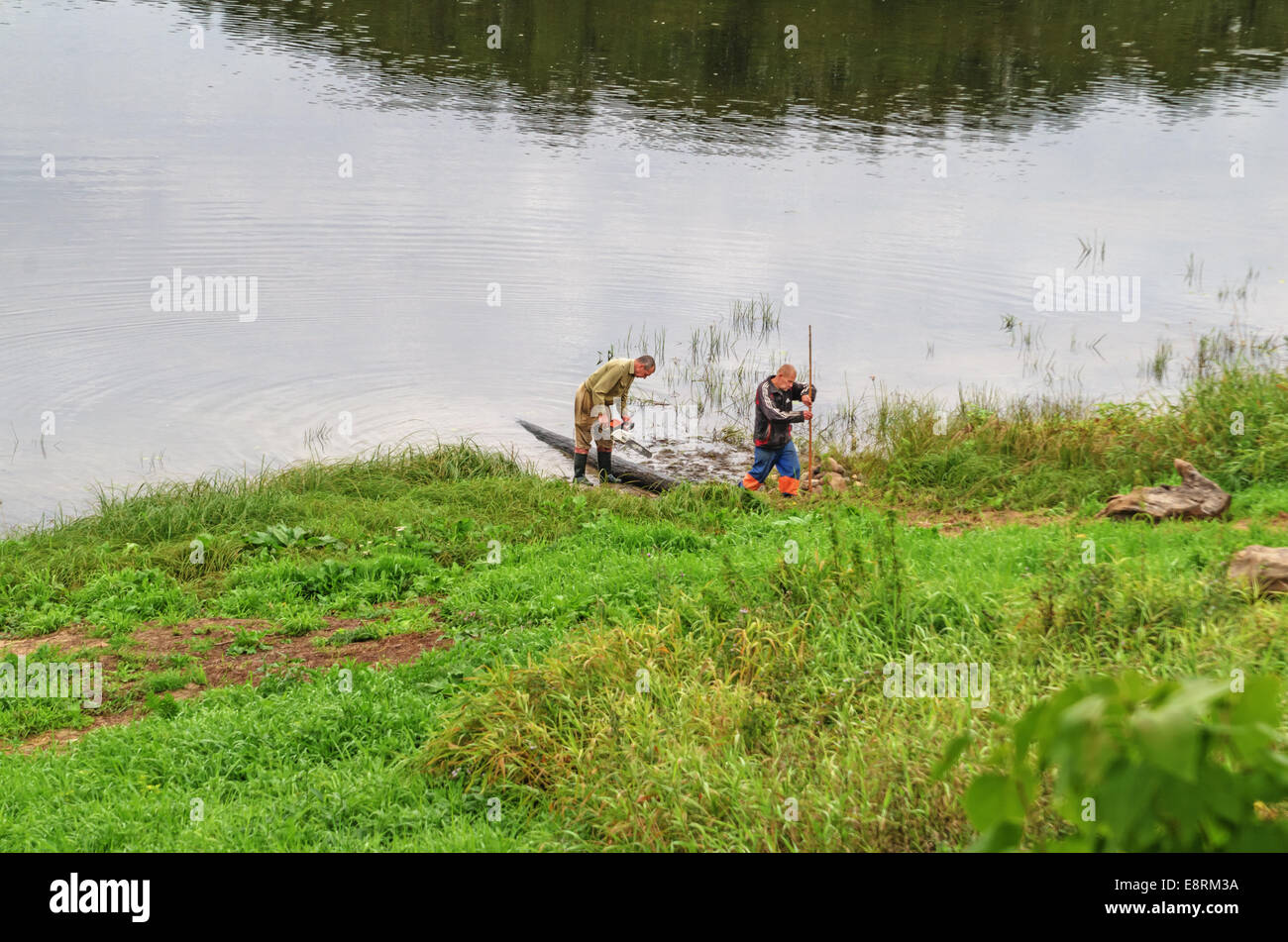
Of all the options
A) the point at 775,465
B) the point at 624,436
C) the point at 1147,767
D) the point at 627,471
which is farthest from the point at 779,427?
the point at 1147,767

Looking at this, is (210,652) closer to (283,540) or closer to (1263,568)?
(283,540)

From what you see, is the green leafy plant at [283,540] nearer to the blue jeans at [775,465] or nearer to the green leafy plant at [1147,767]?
the blue jeans at [775,465]

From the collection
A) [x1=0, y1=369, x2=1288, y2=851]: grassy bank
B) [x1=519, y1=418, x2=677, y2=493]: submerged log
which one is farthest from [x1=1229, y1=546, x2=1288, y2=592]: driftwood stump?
[x1=519, y1=418, x2=677, y2=493]: submerged log

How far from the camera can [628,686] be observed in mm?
6477

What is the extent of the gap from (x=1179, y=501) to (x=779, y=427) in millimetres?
4860

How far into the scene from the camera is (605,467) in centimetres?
1518

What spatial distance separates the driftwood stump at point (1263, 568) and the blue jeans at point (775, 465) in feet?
22.5

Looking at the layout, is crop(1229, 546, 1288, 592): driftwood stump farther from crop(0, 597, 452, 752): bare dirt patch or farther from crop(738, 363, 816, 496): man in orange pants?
crop(738, 363, 816, 496): man in orange pants

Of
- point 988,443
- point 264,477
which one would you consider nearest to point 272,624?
point 264,477

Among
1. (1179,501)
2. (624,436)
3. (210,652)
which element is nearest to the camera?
(210,652)

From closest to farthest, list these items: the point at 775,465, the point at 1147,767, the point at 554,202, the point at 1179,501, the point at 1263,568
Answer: the point at 1147,767, the point at 1263,568, the point at 1179,501, the point at 775,465, the point at 554,202

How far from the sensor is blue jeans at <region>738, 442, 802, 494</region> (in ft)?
46.4

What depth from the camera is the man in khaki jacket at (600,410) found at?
15.0 meters
